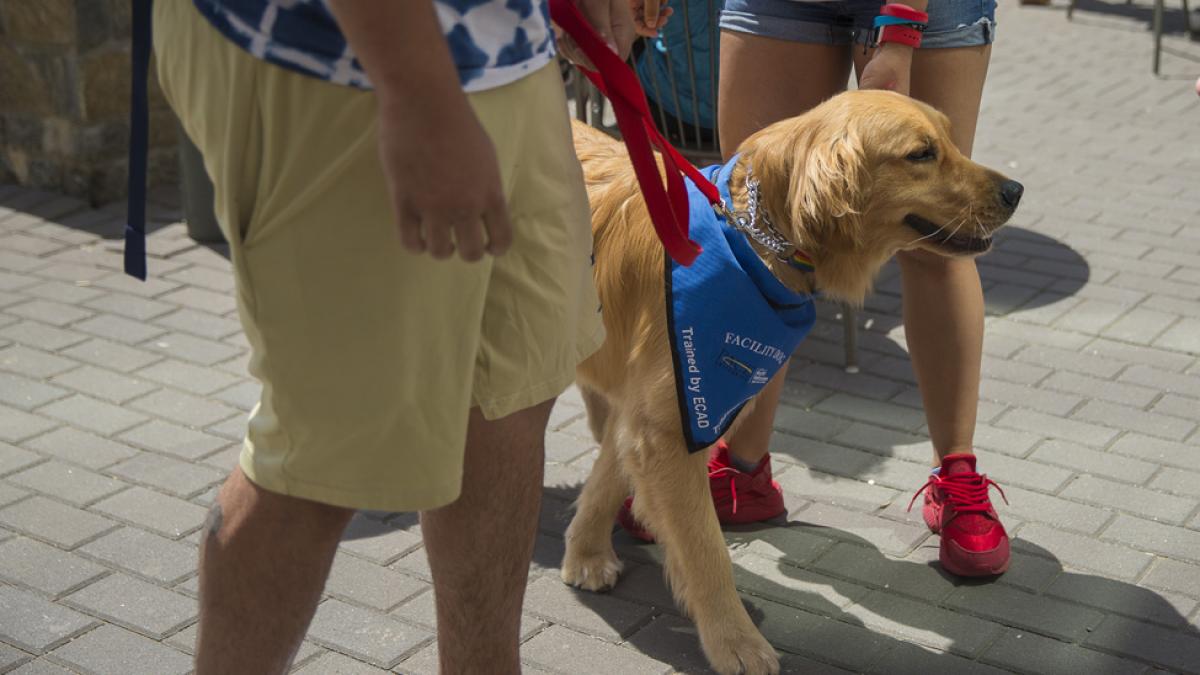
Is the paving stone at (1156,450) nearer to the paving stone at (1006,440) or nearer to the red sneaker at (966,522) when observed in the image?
the paving stone at (1006,440)

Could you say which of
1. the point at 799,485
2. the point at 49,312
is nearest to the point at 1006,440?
the point at 799,485

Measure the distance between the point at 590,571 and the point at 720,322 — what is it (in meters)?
0.73

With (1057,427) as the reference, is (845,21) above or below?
above

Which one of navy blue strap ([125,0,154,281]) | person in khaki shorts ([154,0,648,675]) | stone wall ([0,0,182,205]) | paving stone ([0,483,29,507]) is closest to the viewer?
person in khaki shorts ([154,0,648,675])

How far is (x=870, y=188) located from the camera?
9.19 feet

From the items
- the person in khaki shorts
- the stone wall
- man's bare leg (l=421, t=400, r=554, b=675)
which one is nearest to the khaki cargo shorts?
the person in khaki shorts

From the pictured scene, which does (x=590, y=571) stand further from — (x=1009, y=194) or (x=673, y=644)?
→ (x=1009, y=194)

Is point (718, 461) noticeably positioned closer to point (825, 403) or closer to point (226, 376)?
point (825, 403)

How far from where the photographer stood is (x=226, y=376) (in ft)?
14.3

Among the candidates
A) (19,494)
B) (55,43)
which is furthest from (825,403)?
(55,43)

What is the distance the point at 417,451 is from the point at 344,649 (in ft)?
4.06

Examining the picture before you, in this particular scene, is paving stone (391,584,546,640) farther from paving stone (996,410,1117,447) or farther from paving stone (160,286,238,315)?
paving stone (160,286,238,315)

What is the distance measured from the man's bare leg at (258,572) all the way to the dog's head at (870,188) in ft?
4.12

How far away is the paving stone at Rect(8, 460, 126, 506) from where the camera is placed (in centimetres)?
356
